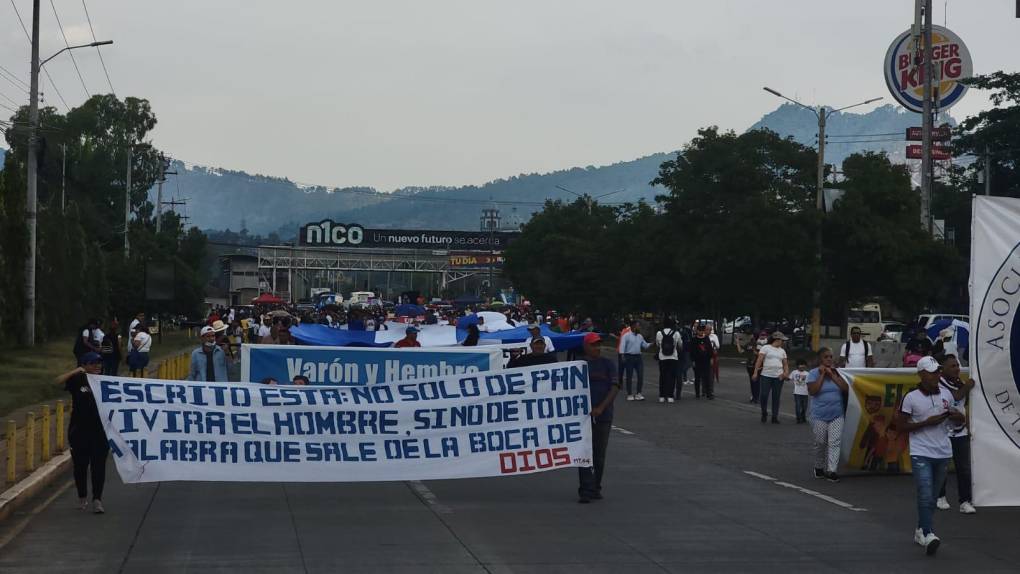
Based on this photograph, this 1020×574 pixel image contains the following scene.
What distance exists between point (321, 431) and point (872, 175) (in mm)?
45953

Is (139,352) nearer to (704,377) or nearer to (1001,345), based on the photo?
(704,377)

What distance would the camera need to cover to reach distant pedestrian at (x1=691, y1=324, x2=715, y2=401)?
99.1 feet

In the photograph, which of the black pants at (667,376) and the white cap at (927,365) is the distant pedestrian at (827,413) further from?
the black pants at (667,376)

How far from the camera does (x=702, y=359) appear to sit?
30453mm

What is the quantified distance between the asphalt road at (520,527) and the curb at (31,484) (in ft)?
0.61

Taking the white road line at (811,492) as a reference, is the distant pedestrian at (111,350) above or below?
above

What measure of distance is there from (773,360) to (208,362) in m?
9.84

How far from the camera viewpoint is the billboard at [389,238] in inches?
5940

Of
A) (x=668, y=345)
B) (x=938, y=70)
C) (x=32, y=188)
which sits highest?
(x=938, y=70)

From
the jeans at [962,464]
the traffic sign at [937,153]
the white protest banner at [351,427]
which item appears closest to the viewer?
the white protest banner at [351,427]

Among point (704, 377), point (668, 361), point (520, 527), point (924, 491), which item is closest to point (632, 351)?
point (668, 361)

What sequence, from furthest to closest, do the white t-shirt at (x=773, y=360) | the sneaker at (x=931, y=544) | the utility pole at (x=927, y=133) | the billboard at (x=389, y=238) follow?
1. the billboard at (x=389, y=238)
2. the utility pole at (x=927, y=133)
3. the white t-shirt at (x=773, y=360)
4. the sneaker at (x=931, y=544)

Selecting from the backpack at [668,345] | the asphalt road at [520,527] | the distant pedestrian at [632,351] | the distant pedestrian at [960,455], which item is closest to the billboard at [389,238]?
the distant pedestrian at [632,351]

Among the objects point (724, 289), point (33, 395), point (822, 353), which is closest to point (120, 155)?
point (724, 289)
